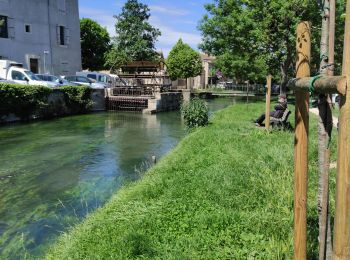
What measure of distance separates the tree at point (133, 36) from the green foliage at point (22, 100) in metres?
15.6

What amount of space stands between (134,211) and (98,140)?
1036 cm

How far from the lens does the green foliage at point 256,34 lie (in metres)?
25.8

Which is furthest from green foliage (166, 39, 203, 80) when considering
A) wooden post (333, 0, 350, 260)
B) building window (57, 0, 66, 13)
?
wooden post (333, 0, 350, 260)

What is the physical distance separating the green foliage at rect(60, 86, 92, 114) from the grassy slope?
18.6 meters

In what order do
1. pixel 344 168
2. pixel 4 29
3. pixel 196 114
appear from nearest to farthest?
pixel 344 168
pixel 196 114
pixel 4 29

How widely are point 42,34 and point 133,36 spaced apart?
29.5 feet

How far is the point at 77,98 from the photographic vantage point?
26188mm

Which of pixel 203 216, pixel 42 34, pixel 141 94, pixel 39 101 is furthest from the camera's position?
pixel 42 34

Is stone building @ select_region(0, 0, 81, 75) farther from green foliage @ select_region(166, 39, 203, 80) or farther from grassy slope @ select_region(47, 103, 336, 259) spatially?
grassy slope @ select_region(47, 103, 336, 259)

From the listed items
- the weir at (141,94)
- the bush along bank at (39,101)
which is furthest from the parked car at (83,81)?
the bush along bank at (39,101)

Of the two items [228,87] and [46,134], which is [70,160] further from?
[228,87]

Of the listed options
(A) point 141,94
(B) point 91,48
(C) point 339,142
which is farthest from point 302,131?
(B) point 91,48

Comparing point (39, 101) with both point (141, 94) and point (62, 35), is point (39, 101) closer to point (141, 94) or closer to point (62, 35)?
point (141, 94)

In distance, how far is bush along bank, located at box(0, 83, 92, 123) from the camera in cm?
2053
